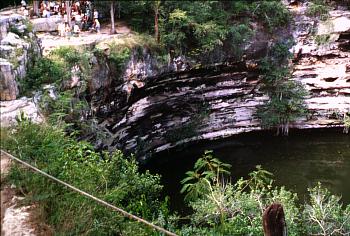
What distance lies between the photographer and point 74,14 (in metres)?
16.2

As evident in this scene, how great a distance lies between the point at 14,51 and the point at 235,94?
10.8m

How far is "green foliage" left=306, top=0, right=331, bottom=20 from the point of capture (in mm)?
17898

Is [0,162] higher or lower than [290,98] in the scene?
higher

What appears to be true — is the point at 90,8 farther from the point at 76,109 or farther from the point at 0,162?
the point at 0,162

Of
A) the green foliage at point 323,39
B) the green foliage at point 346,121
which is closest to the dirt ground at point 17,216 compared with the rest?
the green foliage at point 346,121

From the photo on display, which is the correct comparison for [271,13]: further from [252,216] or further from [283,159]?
[252,216]

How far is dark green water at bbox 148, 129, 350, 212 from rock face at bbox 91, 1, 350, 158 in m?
0.58

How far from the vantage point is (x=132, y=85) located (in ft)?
48.8

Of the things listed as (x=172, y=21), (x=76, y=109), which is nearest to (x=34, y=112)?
(x=76, y=109)

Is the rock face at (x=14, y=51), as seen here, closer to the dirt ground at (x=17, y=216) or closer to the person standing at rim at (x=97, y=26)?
the dirt ground at (x=17, y=216)

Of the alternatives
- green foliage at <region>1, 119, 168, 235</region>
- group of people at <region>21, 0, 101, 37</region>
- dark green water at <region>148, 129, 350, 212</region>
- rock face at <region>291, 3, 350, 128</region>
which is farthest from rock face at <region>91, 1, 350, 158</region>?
green foliage at <region>1, 119, 168, 235</region>

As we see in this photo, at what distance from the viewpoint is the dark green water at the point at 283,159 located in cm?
1480

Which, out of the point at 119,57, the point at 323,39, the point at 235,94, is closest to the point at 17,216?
the point at 119,57

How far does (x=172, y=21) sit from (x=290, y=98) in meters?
6.55
